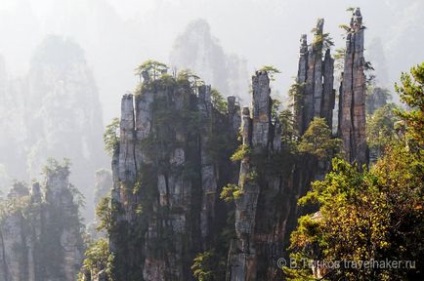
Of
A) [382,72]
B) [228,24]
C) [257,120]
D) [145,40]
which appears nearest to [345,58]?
[257,120]

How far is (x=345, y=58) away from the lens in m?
37.7

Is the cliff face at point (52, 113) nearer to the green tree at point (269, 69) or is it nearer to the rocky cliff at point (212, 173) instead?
the rocky cliff at point (212, 173)

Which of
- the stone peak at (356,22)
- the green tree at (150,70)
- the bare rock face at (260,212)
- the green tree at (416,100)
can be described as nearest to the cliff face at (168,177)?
the green tree at (150,70)

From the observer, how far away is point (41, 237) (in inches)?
2462

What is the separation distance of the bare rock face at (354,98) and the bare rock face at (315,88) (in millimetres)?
2031

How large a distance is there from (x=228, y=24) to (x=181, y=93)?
149660mm

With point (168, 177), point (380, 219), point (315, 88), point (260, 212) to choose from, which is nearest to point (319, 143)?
point (260, 212)

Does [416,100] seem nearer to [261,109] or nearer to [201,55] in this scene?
[261,109]

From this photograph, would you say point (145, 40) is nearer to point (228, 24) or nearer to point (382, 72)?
point (228, 24)

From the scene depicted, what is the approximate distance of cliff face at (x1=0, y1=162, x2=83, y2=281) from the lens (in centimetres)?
6181

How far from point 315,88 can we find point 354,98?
328 centimetres

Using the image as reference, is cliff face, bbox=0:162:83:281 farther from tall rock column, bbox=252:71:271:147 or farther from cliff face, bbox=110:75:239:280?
tall rock column, bbox=252:71:271:147

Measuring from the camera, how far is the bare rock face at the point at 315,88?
39.1m

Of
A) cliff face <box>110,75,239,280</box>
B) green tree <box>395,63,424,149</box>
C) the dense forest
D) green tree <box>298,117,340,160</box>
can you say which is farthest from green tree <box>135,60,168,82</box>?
green tree <box>395,63,424,149</box>
